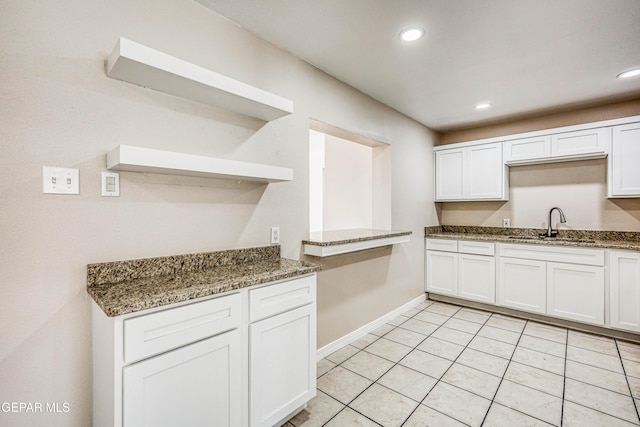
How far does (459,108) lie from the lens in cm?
342

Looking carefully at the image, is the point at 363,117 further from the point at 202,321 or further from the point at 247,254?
the point at 202,321

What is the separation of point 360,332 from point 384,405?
1.02m

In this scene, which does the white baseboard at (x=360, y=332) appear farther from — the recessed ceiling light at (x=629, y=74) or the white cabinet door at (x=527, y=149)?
the recessed ceiling light at (x=629, y=74)

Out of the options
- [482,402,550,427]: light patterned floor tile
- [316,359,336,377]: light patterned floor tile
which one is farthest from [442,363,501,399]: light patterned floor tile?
[316,359,336,377]: light patterned floor tile

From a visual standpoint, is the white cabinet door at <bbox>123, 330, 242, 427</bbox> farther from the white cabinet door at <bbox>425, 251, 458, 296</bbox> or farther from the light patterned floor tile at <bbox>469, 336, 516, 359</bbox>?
the white cabinet door at <bbox>425, 251, 458, 296</bbox>

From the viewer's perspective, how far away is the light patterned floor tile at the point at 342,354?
2480mm

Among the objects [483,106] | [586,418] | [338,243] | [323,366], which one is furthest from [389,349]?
[483,106]

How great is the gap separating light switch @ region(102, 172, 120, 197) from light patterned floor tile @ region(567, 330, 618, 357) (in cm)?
388

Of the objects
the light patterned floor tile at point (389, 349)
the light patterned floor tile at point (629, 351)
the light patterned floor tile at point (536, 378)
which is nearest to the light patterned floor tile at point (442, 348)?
the light patterned floor tile at point (389, 349)

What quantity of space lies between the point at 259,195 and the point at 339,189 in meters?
1.96

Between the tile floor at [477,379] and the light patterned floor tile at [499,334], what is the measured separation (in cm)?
1

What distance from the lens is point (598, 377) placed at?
2.20 m

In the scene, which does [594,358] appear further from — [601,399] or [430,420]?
[430,420]

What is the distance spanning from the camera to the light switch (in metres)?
1.39
